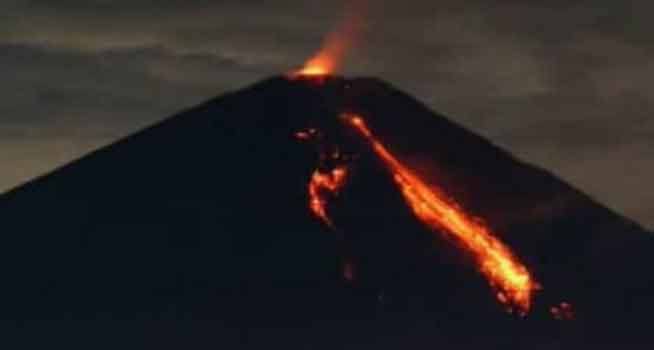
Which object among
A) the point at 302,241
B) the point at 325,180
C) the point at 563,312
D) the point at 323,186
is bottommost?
the point at 563,312

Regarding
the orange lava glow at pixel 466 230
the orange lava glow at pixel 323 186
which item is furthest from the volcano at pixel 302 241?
the orange lava glow at pixel 466 230

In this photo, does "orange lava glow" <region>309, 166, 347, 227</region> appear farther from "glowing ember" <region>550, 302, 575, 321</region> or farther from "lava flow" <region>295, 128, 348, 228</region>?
"glowing ember" <region>550, 302, 575, 321</region>

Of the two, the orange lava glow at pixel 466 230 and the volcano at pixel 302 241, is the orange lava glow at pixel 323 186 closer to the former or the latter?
the volcano at pixel 302 241

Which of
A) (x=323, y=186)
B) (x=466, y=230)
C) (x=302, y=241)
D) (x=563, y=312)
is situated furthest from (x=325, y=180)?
(x=563, y=312)

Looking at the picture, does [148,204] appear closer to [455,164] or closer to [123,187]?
[123,187]

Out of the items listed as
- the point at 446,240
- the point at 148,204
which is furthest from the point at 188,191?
the point at 446,240

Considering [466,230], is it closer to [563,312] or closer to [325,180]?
[325,180]

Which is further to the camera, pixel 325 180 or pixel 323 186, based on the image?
pixel 325 180
